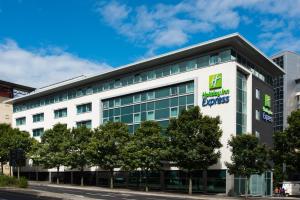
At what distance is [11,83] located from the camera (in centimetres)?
12269

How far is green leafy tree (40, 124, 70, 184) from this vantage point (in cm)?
7062

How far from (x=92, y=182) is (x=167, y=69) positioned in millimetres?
24360

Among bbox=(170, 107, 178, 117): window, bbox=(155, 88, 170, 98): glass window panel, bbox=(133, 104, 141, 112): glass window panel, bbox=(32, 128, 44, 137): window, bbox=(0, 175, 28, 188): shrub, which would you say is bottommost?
bbox=(0, 175, 28, 188): shrub

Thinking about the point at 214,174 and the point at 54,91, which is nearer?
the point at 214,174

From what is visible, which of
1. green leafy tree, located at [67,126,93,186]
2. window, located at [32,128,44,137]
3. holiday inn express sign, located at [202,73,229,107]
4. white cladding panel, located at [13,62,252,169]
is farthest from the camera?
window, located at [32,128,44,137]

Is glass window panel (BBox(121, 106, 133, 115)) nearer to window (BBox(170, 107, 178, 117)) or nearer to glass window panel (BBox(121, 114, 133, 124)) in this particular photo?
glass window panel (BBox(121, 114, 133, 124))

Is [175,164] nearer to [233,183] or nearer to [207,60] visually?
[233,183]

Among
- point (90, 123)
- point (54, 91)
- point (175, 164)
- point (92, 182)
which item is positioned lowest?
point (92, 182)

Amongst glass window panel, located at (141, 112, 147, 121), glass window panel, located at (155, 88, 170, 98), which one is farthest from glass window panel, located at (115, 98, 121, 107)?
glass window panel, located at (155, 88, 170, 98)

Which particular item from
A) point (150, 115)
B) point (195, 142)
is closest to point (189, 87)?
point (150, 115)

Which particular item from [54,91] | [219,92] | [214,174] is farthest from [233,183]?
[54,91]

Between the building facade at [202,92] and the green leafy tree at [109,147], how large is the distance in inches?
229

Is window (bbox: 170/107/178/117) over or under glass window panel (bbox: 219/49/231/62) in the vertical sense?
under

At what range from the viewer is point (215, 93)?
186ft
